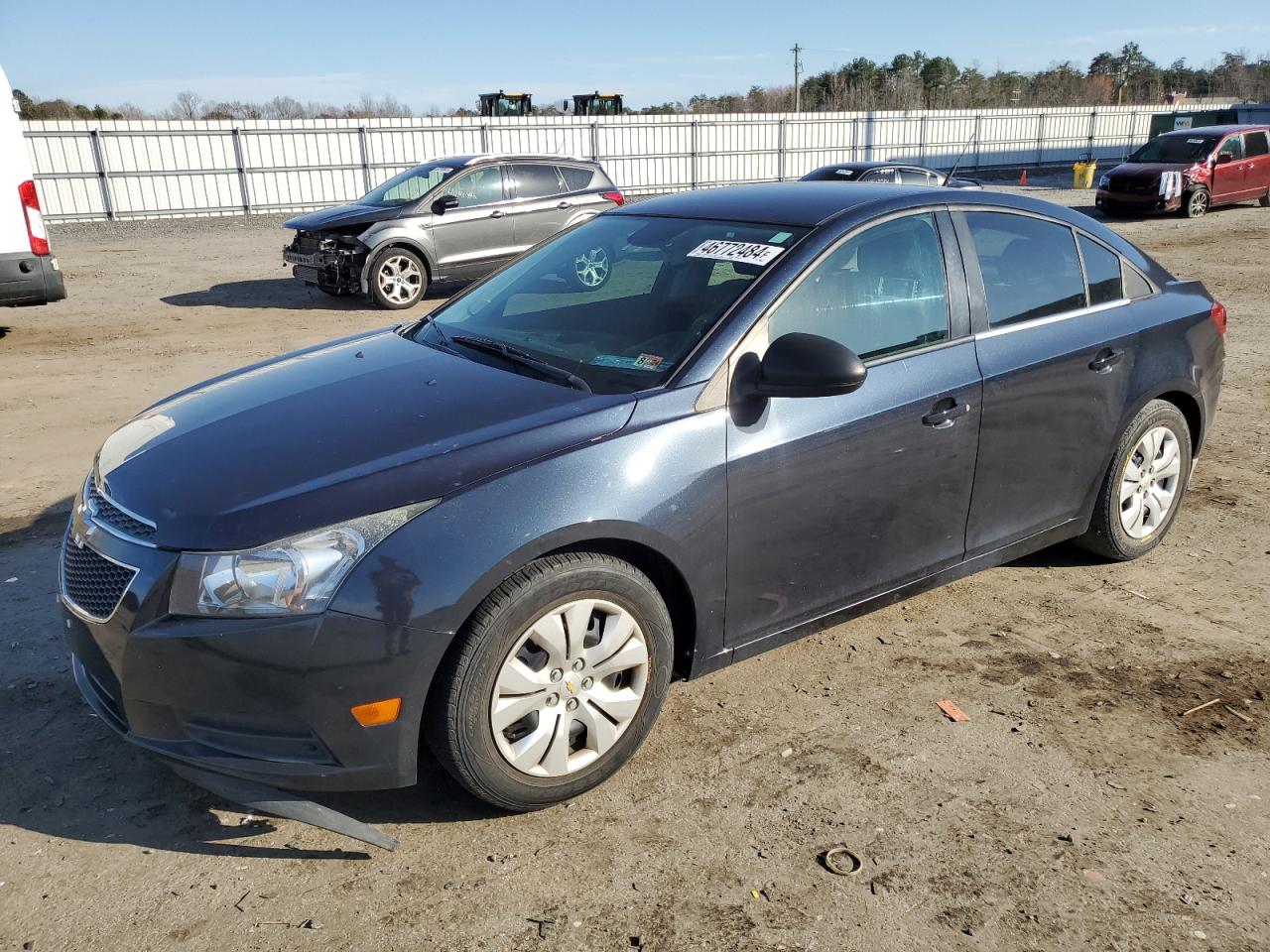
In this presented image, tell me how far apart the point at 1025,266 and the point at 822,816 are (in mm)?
2410

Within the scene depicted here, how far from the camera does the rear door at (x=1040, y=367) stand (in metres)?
3.87

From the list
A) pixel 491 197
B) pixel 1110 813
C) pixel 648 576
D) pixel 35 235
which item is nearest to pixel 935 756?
pixel 1110 813

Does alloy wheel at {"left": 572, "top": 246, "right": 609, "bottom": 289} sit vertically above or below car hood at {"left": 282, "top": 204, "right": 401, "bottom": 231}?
above

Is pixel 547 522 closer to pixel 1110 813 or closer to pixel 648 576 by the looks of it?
pixel 648 576

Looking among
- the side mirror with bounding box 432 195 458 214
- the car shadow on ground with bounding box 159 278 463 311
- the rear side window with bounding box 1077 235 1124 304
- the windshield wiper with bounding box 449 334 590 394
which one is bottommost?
the car shadow on ground with bounding box 159 278 463 311

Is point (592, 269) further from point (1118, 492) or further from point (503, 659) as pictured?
point (1118, 492)

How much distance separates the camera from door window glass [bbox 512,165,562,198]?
43.0 feet

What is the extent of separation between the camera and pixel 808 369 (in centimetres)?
307

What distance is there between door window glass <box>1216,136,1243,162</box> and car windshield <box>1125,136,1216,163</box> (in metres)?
0.25

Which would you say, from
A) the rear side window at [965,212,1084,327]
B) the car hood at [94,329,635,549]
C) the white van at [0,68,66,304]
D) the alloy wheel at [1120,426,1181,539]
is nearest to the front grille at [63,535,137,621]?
the car hood at [94,329,635,549]

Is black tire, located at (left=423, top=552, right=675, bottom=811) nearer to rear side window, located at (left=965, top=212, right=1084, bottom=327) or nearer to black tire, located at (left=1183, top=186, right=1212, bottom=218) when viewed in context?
rear side window, located at (left=965, top=212, right=1084, bottom=327)

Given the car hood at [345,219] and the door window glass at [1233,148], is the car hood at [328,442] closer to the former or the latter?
the car hood at [345,219]

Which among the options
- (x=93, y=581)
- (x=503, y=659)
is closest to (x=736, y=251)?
(x=503, y=659)

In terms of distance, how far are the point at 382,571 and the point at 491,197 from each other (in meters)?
A: 11.1
